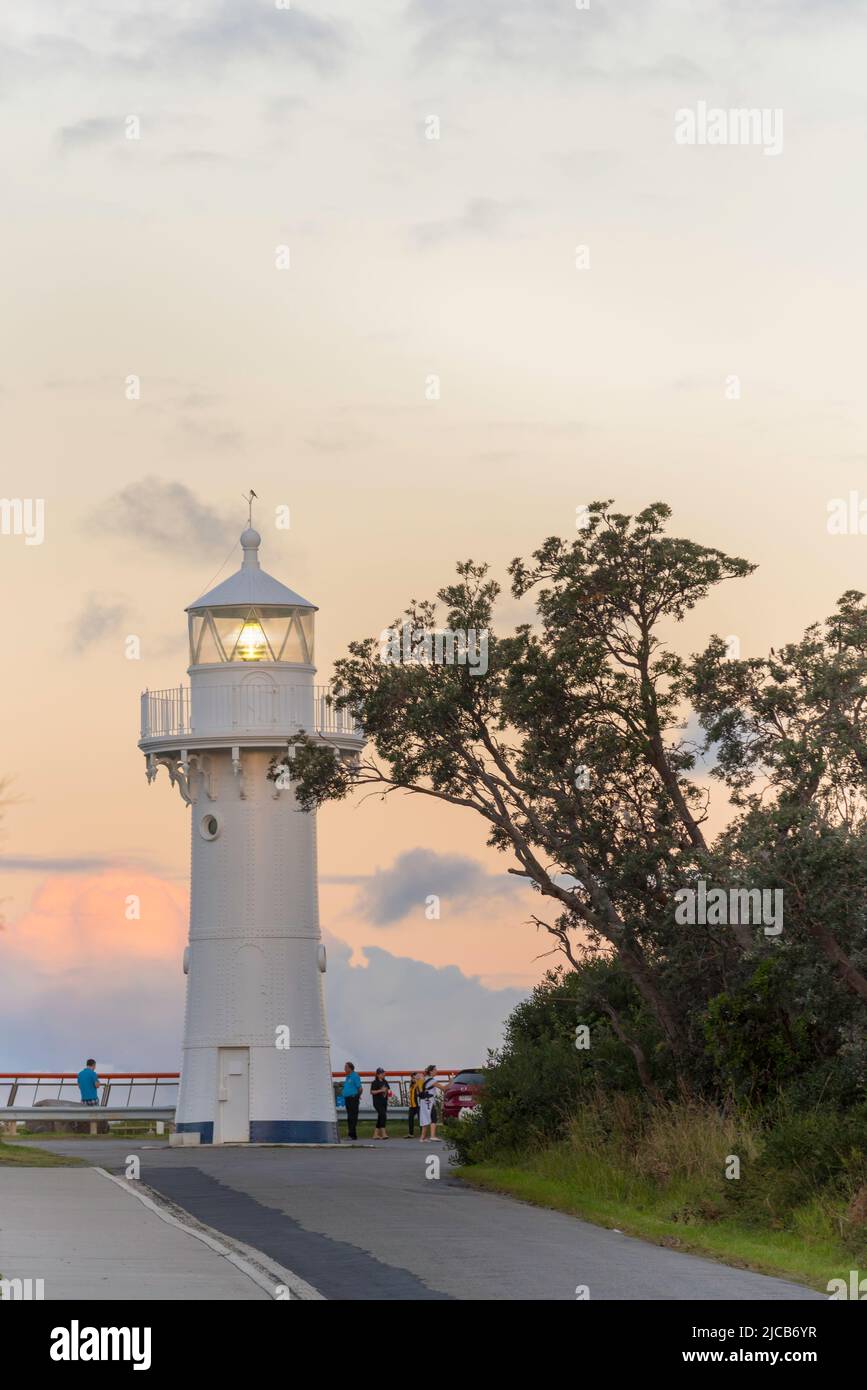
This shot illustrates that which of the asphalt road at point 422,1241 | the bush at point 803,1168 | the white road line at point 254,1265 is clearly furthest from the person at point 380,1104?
the bush at point 803,1168

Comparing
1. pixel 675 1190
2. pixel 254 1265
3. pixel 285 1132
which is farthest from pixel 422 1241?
pixel 285 1132

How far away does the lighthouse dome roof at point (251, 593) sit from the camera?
43.1 meters

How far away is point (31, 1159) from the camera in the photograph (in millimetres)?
33875

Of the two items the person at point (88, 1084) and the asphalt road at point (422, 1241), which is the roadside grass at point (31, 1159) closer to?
the asphalt road at point (422, 1241)

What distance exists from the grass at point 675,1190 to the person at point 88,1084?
812 inches

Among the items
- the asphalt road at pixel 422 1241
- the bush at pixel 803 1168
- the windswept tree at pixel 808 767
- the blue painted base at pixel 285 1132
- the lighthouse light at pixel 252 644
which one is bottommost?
the blue painted base at pixel 285 1132

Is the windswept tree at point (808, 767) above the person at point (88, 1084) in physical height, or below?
above

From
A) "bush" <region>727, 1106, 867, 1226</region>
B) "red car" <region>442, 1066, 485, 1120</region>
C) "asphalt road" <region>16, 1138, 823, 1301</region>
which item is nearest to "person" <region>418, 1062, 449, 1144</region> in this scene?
"red car" <region>442, 1066, 485, 1120</region>

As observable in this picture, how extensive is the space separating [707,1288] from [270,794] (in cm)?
2777

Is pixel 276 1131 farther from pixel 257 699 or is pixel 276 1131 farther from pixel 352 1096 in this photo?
pixel 257 699

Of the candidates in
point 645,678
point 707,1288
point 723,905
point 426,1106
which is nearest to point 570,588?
point 645,678
